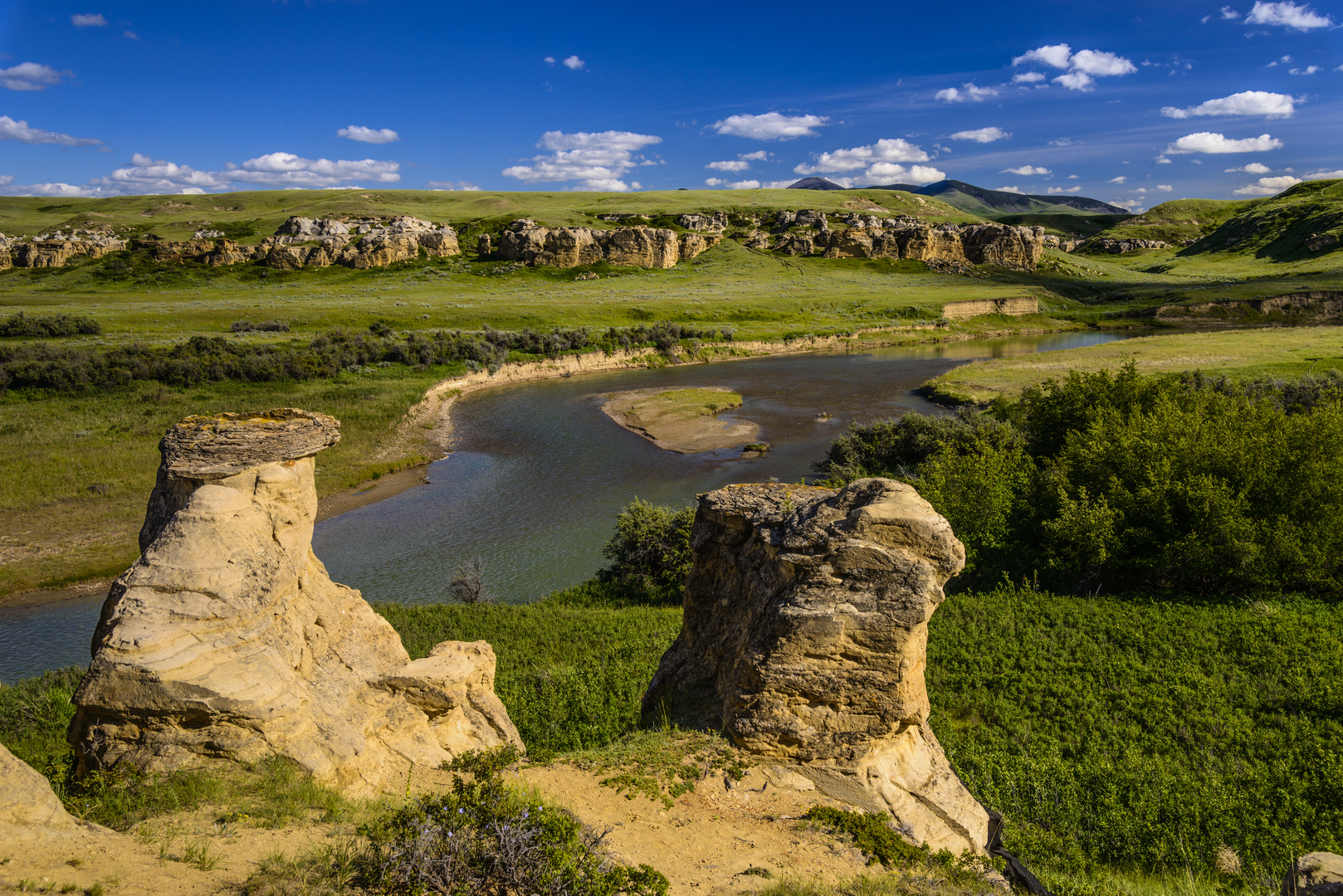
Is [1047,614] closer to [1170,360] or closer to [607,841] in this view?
[607,841]

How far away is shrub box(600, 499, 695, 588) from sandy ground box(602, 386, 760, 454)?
21.4 metres

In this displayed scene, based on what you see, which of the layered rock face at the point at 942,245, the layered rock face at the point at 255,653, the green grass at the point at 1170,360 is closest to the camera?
the layered rock face at the point at 255,653

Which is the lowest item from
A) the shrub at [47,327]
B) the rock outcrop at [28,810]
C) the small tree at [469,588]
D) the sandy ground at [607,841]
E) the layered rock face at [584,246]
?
the small tree at [469,588]

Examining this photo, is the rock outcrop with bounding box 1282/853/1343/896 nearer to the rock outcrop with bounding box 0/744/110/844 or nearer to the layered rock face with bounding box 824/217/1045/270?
the rock outcrop with bounding box 0/744/110/844

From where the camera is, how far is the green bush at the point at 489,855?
6977 millimetres

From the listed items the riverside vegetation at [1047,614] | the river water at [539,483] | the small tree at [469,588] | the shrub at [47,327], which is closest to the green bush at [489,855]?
the riverside vegetation at [1047,614]

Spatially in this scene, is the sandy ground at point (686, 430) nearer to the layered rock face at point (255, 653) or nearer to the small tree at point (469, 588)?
the small tree at point (469, 588)

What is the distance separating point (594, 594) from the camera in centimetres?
2861

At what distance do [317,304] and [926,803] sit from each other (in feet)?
381

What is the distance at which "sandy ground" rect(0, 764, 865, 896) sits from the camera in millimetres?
6492

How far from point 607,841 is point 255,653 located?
220 inches

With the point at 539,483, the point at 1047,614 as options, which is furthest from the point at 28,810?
the point at 539,483

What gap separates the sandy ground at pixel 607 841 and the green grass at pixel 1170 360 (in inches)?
2162

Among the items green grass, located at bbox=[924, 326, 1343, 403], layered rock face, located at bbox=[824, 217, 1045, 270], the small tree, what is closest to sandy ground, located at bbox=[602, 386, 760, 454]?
green grass, located at bbox=[924, 326, 1343, 403]
